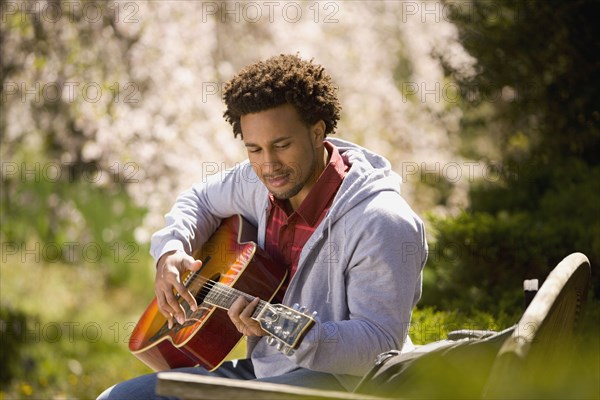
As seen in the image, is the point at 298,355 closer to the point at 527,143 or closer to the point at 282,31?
the point at 527,143

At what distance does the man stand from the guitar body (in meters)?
0.06

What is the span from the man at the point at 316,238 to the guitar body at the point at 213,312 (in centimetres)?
6

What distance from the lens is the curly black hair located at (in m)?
2.65

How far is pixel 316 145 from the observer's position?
274 cm

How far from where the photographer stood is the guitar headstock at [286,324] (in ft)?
7.20

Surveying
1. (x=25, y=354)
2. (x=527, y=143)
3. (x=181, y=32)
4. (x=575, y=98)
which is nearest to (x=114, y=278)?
(x=25, y=354)

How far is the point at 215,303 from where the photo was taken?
9.09 feet

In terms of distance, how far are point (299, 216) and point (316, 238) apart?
8.1 inches

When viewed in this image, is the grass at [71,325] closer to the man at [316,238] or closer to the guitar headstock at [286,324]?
the man at [316,238]

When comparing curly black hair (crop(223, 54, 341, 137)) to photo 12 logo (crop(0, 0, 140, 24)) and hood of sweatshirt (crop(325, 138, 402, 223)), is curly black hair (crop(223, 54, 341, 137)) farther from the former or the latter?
photo 12 logo (crop(0, 0, 140, 24))

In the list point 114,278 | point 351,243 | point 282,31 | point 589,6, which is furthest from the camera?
point 282,31

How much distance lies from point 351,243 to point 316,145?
0.40 m

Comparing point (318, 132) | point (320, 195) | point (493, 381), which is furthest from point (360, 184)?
point (493, 381)

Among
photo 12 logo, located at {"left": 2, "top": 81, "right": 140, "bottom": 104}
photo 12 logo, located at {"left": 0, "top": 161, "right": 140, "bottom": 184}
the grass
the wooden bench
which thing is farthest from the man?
photo 12 logo, located at {"left": 0, "top": 161, "right": 140, "bottom": 184}
